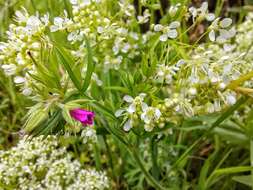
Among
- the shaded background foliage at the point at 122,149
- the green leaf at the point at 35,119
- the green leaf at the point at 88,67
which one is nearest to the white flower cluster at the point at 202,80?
the green leaf at the point at 88,67

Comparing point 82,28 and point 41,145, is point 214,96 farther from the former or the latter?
point 41,145

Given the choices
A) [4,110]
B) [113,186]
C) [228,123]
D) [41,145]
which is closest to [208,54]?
[228,123]

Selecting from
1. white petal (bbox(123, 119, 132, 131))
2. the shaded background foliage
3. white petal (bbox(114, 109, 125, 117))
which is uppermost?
white petal (bbox(114, 109, 125, 117))

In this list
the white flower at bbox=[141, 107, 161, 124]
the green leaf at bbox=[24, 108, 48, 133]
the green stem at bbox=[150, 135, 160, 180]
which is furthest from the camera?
the green stem at bbox=[150, 135, 160, 180]

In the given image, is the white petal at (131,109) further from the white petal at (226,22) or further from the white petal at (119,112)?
the white petal at (226,22)

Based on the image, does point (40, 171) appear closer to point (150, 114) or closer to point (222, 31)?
point (150, 114)

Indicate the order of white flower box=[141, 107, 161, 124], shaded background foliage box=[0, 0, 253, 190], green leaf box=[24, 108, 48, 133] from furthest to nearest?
shaded background foliage box=[0, 0, 253, 190] < white flower box=[141, 107, 161, 124] < green leaf box=[24, 108, 48, 133]

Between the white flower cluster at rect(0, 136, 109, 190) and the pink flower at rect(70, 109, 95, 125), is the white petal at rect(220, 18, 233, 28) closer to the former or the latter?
the pink flower at rect(70, 109, 95, 125)

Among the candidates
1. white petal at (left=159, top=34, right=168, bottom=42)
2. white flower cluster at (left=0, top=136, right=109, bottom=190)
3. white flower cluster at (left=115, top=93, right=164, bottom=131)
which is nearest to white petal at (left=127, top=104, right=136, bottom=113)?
white flower cluster at (left=115, top=93, right=164, bottom=131)
